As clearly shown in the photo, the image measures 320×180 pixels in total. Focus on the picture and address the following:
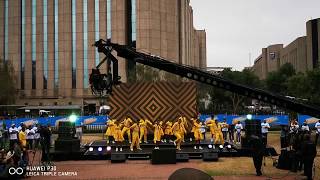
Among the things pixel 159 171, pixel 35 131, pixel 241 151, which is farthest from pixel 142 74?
pixel 159 171

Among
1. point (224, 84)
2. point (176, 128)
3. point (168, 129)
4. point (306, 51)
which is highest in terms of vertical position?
point (306, 51)

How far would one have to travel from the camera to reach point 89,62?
8181 cm

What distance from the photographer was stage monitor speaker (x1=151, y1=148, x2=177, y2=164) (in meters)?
23.0

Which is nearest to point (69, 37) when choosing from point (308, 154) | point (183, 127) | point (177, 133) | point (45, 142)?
point (183, 127)

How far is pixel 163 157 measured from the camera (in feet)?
75.7

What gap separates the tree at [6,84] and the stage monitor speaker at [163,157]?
2015 inches

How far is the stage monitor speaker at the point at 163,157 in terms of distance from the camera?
2302cm

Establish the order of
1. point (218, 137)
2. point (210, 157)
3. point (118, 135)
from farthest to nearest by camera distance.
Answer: point (118, 135)
point (218, 137)
point (210, 157)

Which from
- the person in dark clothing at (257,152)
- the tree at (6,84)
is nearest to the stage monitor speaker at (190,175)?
the person in dark clothing at (257,152)

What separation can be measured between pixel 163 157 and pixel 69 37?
6309cm

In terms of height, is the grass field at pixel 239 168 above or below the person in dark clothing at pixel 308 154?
below

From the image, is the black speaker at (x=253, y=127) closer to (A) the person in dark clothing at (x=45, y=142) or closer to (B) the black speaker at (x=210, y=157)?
(B) the black speaker at (x=210, y=157)

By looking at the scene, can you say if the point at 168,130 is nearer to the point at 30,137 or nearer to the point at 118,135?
the point at 118,135

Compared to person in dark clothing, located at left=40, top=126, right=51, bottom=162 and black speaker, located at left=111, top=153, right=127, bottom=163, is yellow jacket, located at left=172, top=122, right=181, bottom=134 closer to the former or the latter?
black speaker, located at left=111, top=153, right=127, bottom=163
